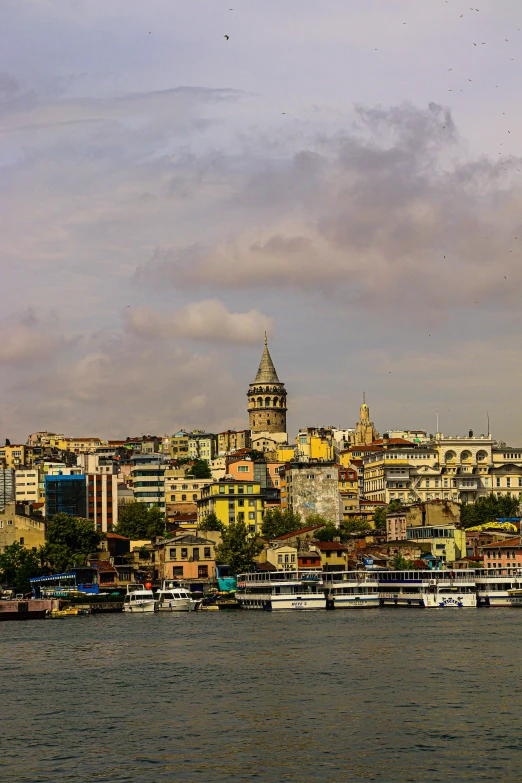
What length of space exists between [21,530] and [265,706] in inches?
3056

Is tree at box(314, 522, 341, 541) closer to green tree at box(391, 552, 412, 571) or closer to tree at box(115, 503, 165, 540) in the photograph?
green tree at box(391, 552, 412, 571)

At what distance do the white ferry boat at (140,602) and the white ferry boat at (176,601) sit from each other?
646mm

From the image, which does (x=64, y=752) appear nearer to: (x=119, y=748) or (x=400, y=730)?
(x=119, y=748)

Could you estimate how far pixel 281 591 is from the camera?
91.7 m

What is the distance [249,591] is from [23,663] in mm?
40958

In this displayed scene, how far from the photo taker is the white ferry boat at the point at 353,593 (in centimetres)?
9250

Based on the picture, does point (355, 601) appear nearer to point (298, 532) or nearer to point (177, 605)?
point (177, 605)

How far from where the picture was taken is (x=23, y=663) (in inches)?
2242

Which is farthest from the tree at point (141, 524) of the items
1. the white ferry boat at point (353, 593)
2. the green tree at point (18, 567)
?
the white ferry boat at point (353, 593)

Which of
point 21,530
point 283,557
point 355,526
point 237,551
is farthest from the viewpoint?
point 355,526

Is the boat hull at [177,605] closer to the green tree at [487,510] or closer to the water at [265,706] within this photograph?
the water at [265,706]

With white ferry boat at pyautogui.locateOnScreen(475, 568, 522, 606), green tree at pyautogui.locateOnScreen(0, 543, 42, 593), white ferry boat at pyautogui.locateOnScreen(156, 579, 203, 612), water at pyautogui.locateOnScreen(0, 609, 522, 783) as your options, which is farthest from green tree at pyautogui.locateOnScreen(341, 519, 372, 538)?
water at pyautogui.locateOnScreen(0, 609, 522, 783)

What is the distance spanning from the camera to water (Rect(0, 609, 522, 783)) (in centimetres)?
3316

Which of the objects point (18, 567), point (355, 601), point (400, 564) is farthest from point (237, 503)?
point (355, 601)
